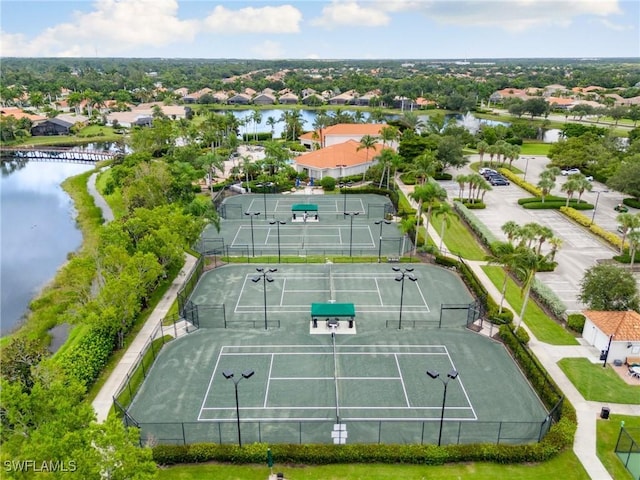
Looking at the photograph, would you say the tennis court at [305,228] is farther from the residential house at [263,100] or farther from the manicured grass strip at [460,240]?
the residential house at [263,100]

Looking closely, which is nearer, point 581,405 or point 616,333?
point 581,405

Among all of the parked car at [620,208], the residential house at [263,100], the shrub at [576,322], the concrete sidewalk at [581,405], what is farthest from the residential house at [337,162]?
the residential house at [263,100]

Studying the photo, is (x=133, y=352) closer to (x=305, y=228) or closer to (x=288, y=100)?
(x=305, y=228)

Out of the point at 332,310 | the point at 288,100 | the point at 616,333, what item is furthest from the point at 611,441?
the point at 288,100

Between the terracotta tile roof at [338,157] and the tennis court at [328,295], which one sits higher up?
the terracotta tile roof at [338,157]

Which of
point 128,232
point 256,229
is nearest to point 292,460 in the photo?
point 128,232

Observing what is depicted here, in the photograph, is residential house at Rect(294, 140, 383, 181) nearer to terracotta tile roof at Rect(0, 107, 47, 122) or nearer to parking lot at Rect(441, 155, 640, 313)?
parking lot at Rect(441, 155, 640, 313)

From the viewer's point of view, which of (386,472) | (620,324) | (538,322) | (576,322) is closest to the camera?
(386,472)
